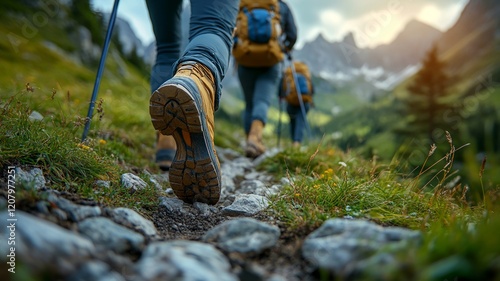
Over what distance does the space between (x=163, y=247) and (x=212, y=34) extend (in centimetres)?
165

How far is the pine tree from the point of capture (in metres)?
36.9

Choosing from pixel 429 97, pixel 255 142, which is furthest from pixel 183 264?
pixel 429 97

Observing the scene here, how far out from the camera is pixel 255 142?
17.8 ft

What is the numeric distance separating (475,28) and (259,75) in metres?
195

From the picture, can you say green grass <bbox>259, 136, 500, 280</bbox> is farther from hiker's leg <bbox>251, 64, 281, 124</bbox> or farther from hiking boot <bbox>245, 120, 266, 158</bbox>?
hiker's leg <bbox>251, 64, 281, 124</bbox>

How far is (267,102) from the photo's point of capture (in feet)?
18.4

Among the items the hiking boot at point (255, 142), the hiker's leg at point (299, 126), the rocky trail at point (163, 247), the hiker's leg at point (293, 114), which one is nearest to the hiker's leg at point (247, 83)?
the hiking boot at point (255, 142)

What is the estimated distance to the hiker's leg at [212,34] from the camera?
2.31m

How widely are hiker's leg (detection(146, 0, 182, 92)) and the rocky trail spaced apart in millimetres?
1776

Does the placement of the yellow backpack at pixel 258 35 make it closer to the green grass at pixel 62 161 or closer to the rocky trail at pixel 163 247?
the green grass at pixel 62 161

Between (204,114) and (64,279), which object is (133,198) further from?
(64,279)

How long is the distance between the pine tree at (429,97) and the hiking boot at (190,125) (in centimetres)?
3875

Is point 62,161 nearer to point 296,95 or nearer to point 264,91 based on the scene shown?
point 264,91

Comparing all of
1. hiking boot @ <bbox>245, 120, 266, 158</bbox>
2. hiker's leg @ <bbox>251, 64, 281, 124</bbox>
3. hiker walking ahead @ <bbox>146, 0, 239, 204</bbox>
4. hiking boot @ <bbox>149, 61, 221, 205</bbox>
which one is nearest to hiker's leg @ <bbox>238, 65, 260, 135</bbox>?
hiker's leg @ <bbox>251, 64, 281, 124</bbox>
